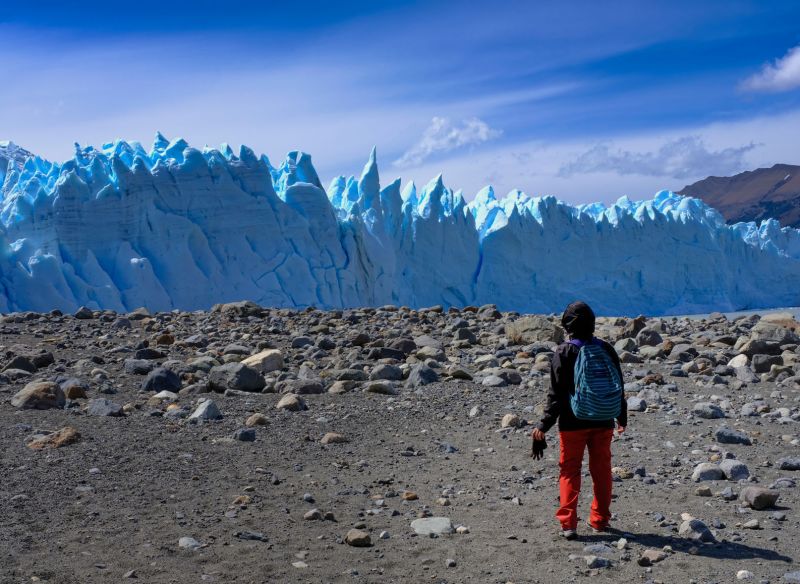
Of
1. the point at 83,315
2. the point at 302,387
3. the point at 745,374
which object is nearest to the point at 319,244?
the point at 83,315

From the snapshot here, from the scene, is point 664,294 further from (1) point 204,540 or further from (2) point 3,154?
(1) point 204,540

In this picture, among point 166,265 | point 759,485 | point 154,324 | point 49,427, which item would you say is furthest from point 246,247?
point 759,485

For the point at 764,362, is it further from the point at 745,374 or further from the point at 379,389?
the point at 379,389

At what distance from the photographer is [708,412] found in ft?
16.2

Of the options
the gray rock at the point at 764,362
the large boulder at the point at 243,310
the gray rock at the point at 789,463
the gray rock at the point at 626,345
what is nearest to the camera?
the gray rock at the point at 789,463

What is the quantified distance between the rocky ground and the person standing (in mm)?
139

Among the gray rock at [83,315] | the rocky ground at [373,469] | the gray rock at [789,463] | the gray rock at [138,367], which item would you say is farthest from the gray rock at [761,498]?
the gray rock at [83,315]

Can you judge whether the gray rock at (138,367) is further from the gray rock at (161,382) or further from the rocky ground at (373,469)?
the gray rock at (161,382)

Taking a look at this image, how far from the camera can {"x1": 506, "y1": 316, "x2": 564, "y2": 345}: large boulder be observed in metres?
8.17

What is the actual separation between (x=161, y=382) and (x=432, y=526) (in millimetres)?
3163

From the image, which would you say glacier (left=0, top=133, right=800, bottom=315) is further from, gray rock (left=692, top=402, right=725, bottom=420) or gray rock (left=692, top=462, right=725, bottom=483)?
gray rock (left=692, top=462, right=725, bottom=483)

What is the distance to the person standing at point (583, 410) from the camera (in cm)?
315

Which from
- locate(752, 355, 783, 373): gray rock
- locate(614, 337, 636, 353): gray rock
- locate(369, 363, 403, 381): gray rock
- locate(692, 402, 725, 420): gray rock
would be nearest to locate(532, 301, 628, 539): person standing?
locate(692, 402, 725, 420): gray rock

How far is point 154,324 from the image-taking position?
9.73 meters
